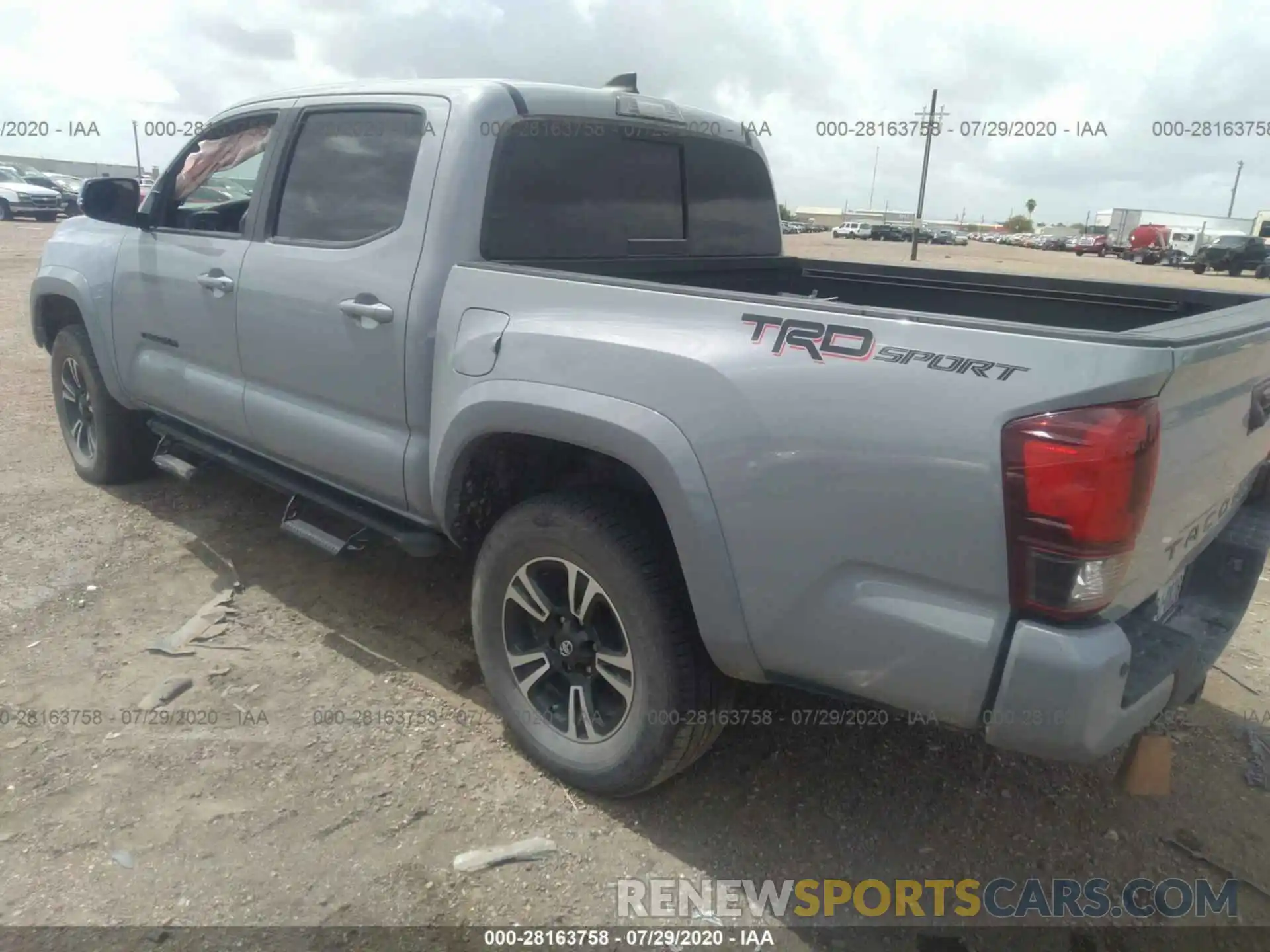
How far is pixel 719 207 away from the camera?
12.7 ft

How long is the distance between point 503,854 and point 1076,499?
1.73 meters

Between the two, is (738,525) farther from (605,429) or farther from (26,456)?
(26,456)

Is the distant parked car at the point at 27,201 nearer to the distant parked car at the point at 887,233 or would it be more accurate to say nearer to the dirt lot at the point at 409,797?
the dirt lot at the point at 409,797

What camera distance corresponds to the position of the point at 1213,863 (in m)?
2.59

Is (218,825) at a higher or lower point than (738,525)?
lower

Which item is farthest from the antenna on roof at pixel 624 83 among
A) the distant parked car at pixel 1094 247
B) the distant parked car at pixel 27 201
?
the distant parked car at pixel 1094 247

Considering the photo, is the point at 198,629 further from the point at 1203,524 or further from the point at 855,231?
the point at 855,231

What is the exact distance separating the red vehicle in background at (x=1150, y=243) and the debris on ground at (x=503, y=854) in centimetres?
4992

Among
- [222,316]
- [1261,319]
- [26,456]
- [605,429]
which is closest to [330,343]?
[222,316]

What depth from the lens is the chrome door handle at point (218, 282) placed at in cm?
360

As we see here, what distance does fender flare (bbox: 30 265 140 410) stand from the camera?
4.44 meters

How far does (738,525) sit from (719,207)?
6.95 feet

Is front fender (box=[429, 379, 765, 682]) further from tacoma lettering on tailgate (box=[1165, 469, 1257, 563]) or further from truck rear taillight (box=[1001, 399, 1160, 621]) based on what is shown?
tacoma lettering on tailgate (box=[1165, 469, 1257, 563])

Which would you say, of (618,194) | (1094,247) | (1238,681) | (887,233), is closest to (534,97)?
(618,194)
